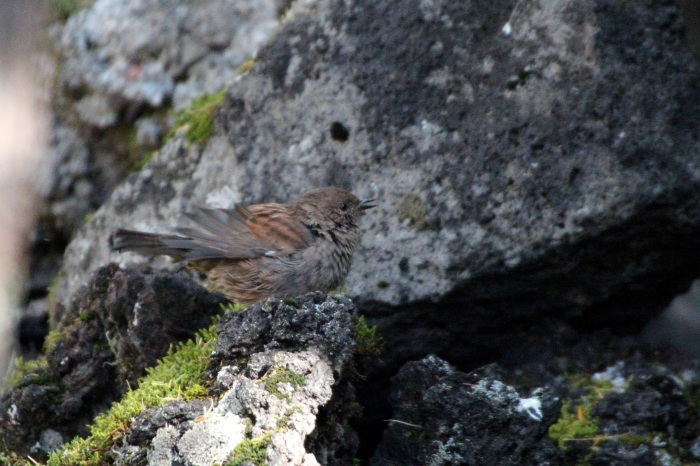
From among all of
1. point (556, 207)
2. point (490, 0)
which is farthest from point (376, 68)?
point (556, 207)

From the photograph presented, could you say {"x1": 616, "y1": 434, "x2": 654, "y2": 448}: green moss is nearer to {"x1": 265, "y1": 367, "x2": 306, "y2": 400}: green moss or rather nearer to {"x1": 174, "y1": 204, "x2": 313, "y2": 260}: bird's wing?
{"x1": 265, "y1": 367, "x2": 306, "y2": 400}: green moss

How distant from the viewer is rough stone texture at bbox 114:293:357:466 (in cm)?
377

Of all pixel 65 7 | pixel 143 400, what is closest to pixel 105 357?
pixel 143 400


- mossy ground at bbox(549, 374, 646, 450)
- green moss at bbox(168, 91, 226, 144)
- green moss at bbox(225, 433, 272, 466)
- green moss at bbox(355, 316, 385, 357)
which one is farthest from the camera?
green moss at bbox(168, 91, 226, 144)

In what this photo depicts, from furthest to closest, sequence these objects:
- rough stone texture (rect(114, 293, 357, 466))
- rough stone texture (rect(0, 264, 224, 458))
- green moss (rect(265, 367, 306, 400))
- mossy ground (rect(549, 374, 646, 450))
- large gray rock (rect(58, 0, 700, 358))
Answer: large gray rock (rect(58, 0, 700, 358)) < rough stone texture (rect(0, 264, 224, 458)) < mossy ground (rect(549, 374, 646, 450)) < green moss (rect(265, 367, 306, 400)) < rough stone texture (rect(114, 293, 357, 466))

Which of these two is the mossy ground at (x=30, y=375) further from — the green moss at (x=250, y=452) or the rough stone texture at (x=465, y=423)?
the rough stone texture at (x=465, y=423)

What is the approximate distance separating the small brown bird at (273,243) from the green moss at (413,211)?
23 cm

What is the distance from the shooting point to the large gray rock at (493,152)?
526 cm

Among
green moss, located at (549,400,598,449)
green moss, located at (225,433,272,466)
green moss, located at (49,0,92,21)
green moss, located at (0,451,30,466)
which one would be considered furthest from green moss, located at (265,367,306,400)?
green moss, located at (49,0,92,21)

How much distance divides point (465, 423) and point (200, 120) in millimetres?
3431

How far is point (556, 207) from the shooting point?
17.4 feet

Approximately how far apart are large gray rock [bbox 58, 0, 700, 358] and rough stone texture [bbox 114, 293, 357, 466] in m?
1.23

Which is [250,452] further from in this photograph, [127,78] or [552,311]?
[127,78]

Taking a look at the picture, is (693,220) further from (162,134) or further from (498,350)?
(162,134)
